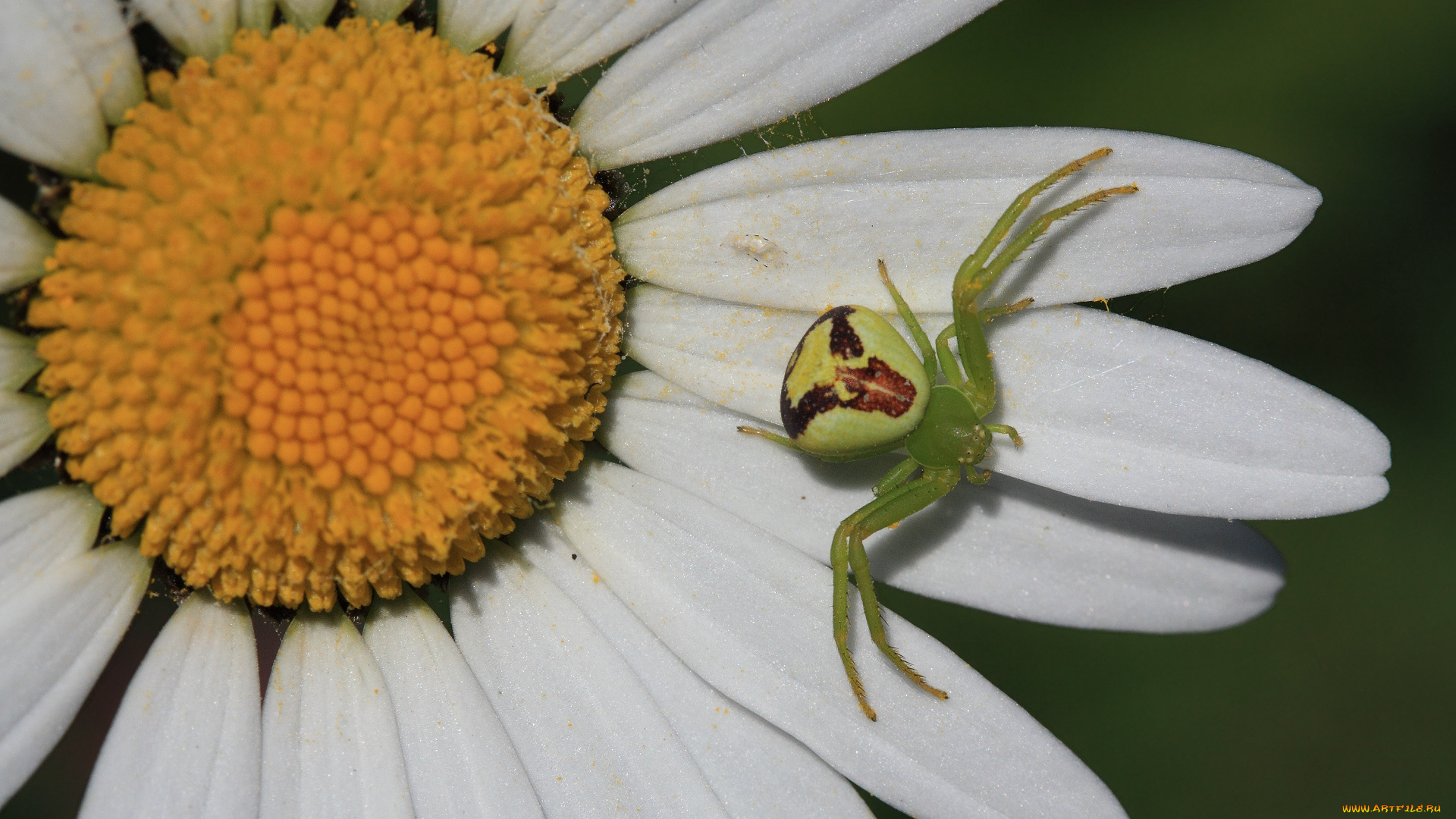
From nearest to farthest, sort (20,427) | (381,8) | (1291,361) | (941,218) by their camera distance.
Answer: (20,427) → (381,8) → (941,218) → (1291,361)

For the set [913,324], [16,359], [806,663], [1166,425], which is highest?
[913,324]

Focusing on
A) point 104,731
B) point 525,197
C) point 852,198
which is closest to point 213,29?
point 525,197

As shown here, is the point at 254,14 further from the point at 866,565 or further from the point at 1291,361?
the point at 1291,361

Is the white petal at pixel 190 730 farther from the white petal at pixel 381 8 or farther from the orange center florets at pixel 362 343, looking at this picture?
the white petal at pixel 381 8

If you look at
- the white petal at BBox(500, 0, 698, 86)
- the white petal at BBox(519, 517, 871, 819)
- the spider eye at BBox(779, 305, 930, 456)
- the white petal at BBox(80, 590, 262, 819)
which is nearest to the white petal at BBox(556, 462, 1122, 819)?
the white petal at BBox(519, 517, 871, 819)

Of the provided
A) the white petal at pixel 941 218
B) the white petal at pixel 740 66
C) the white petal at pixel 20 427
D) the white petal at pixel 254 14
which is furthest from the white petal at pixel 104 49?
the white petal at pixel 941 218

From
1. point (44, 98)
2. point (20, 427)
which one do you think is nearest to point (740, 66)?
point (44, 98)
